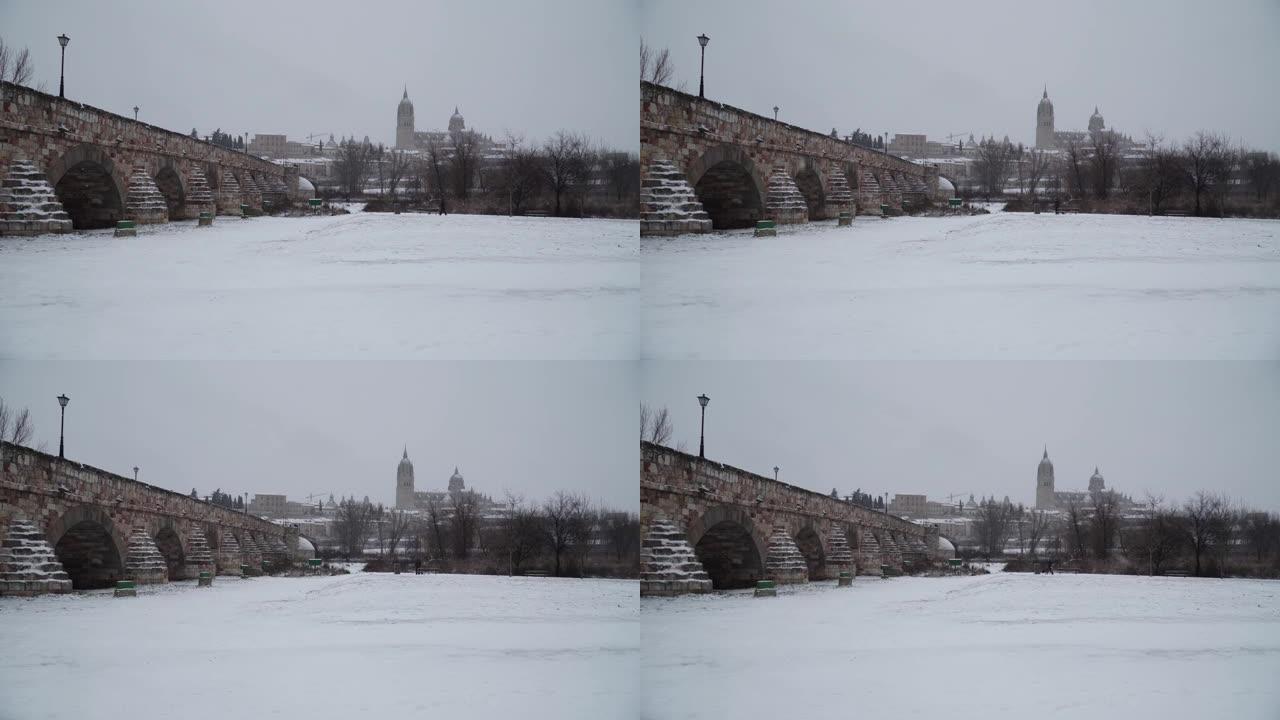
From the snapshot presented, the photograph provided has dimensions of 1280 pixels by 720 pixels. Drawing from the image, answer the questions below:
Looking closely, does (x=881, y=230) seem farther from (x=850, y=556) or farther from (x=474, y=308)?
(x=850, y=556)

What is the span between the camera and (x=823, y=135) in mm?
11938

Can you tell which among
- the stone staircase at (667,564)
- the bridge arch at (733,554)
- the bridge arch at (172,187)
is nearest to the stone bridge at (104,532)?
the bridge arch at (172,187)

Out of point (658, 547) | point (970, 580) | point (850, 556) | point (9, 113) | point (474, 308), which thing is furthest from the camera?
point (850, 556)

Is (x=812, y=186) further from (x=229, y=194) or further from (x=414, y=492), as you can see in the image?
(x=229, y=194)

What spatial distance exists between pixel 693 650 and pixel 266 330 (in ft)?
13.4

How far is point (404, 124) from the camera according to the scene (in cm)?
1291

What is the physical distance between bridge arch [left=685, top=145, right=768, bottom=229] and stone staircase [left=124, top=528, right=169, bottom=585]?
9623mm

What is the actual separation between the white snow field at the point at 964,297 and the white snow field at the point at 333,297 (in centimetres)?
55

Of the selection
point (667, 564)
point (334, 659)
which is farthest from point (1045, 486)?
point (334, 659)

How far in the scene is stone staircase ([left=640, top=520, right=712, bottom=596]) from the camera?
10148 millimetres

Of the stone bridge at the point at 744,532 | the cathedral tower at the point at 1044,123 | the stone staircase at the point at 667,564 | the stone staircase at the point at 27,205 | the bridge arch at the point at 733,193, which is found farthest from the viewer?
the bridge arch at the point at 733,193

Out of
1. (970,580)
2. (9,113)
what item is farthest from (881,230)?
(9,113)

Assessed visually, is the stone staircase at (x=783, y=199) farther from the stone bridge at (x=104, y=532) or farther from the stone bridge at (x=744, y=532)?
the stone bridge at (x=104, y=532)

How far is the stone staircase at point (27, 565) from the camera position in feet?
35.0
